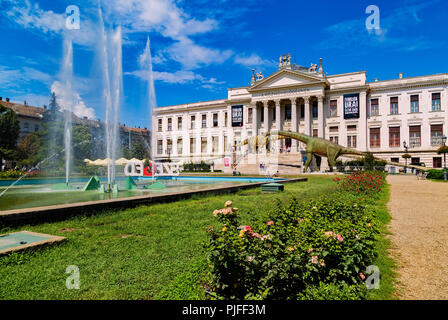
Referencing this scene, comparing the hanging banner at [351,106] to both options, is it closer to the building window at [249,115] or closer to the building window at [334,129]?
the building window at [334,129]

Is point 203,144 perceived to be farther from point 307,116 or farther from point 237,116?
point 307,116

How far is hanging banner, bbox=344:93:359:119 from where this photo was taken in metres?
40.2

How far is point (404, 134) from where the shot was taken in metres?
38.8

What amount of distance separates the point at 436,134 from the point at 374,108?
337 inches

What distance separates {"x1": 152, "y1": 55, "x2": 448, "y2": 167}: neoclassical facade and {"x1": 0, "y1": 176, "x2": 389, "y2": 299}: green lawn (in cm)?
3158

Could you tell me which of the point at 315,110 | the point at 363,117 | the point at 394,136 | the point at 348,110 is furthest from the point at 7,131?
the point at 394,136

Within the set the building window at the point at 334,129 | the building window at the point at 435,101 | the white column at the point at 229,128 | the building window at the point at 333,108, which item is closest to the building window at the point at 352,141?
the building window at the point at 334,129

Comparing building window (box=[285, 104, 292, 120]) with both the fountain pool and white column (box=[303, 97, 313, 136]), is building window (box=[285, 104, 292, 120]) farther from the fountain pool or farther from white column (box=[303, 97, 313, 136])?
the fountain pool

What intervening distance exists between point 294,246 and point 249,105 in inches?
1880

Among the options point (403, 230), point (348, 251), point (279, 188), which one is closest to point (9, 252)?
point (348, 251)

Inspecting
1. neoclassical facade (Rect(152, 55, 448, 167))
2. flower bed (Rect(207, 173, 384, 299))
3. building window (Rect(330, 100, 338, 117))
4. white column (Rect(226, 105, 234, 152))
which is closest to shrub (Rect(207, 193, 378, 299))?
flower bed (Rect(207, 173, 384, 299))

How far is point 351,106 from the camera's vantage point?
40.4 m

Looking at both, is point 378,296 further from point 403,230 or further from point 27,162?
point 27,162

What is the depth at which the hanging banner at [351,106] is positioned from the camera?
132ft
